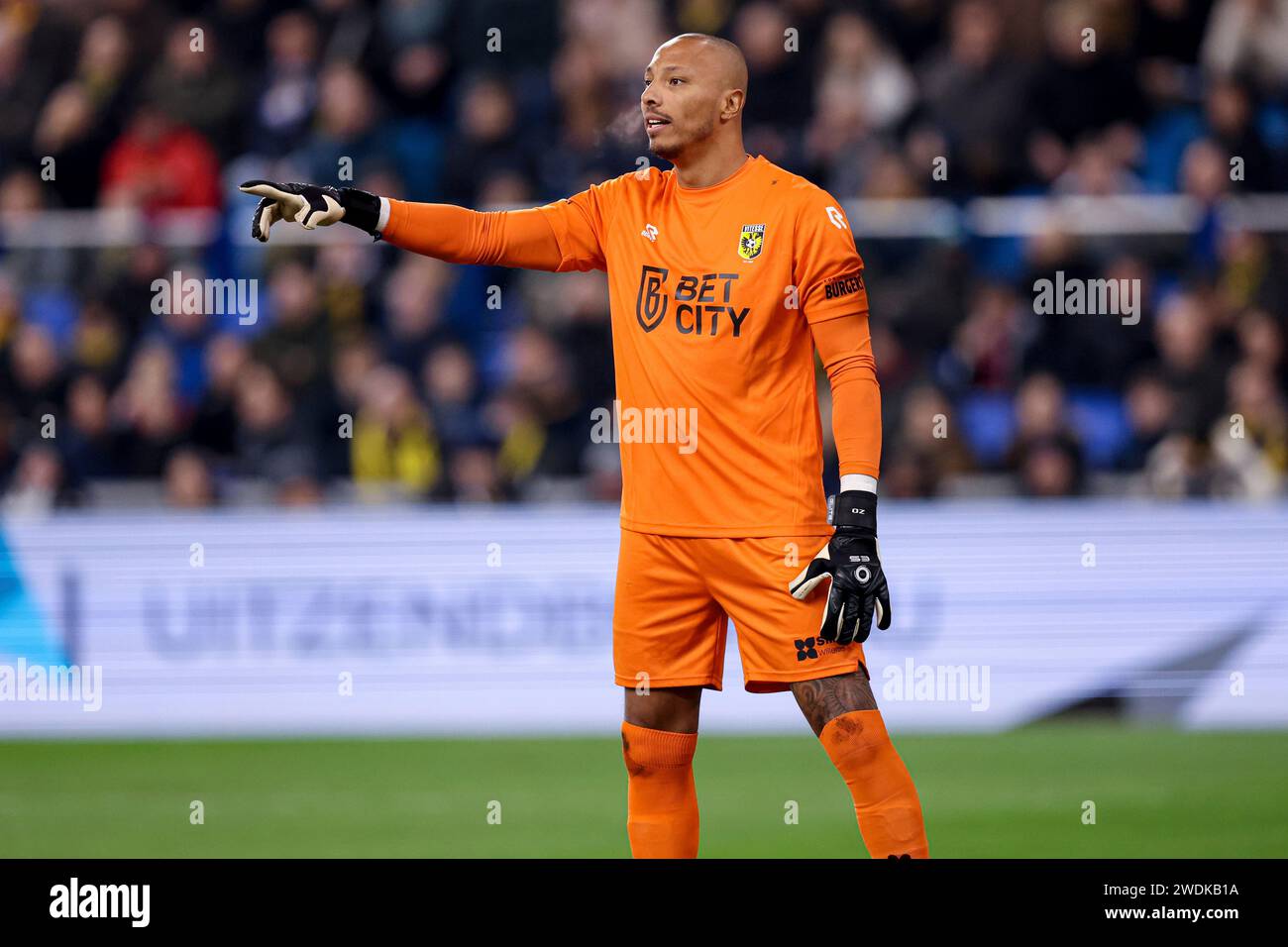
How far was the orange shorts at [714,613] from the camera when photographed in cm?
485

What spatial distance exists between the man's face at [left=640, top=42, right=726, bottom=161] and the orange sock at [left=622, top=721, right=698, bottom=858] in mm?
1571

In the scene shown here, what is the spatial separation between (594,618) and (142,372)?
2790 mm

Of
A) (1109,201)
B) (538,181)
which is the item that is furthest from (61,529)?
(1109,201)

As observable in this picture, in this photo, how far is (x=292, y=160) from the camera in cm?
1018

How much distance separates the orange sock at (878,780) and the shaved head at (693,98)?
157 cm

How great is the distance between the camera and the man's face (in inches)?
198
